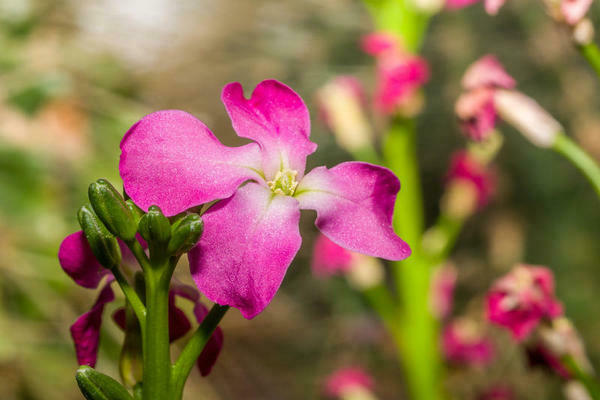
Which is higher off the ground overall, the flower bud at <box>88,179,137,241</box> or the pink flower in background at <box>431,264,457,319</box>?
the pink flower in background at <box>431,264,457,319</box>

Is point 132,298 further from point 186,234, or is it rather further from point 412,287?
point 412,287

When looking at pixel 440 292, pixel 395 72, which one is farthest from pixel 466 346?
pixel 395 72

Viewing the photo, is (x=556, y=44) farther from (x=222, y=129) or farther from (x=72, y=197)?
(x=72, y=197)

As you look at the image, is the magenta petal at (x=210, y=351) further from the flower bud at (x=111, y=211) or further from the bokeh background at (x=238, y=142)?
the bokeh background at (x=238, y=142)

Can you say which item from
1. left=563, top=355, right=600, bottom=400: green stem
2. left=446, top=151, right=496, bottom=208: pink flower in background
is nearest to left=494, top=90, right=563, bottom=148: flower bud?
left=563, top=355, right=600, bottom=400: green stem

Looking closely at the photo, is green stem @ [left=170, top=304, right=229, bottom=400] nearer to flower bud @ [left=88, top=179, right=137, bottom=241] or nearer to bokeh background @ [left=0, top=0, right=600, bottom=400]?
flower bud @ [left=88, top=179, right=137, bottom=241]

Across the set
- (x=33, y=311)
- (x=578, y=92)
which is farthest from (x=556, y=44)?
(x=33, y=311)

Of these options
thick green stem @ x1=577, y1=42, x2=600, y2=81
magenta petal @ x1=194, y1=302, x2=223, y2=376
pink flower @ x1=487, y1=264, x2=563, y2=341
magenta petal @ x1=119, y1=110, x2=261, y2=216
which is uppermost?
thick green stem @ x1=577, y1=42, x2=600, y2=81

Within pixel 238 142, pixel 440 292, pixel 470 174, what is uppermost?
pixel 238 142
